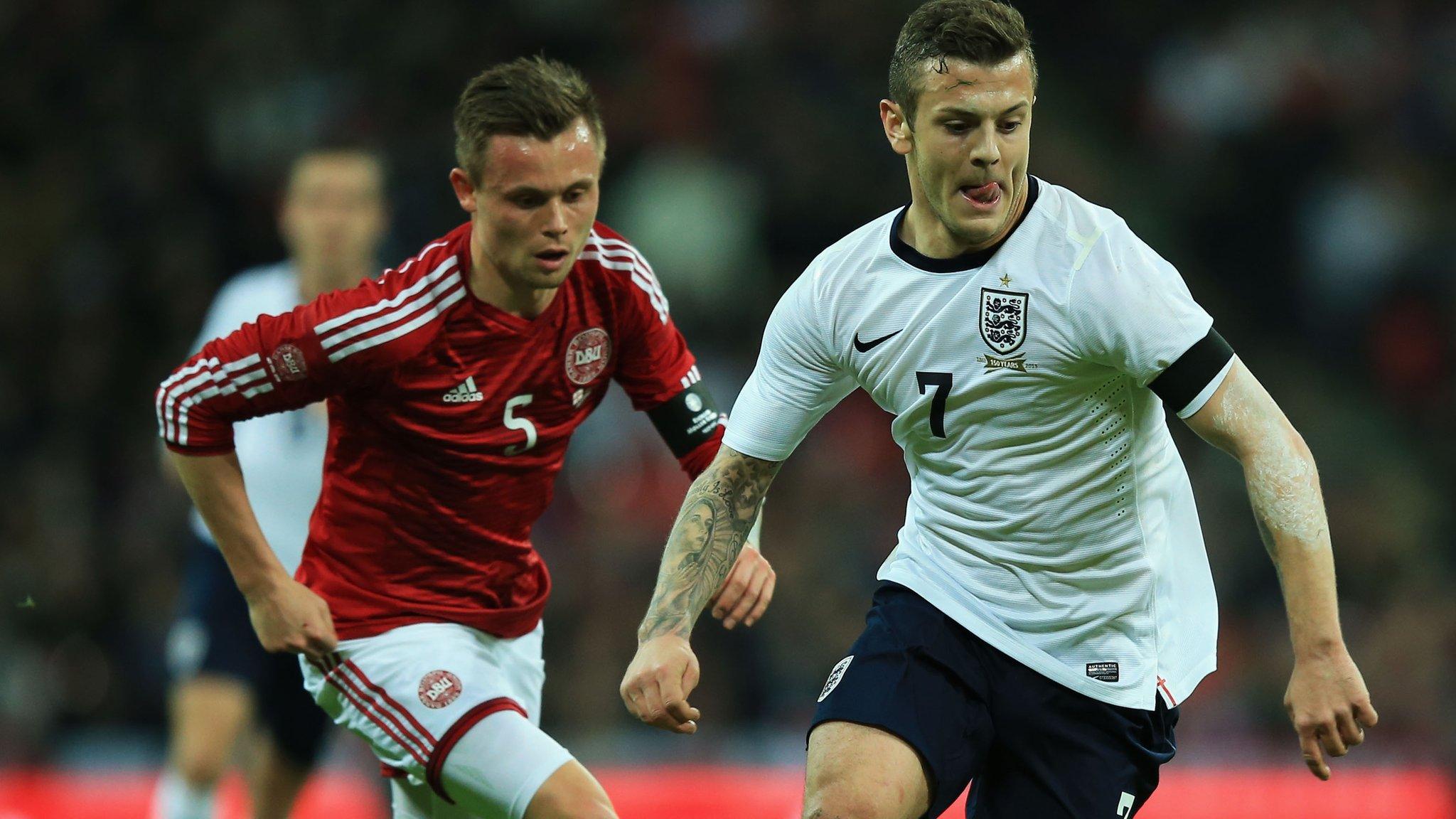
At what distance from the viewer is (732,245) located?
1012 cm

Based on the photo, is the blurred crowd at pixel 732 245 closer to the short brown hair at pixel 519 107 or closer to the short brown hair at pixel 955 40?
the short brown hair at pixel 519 107

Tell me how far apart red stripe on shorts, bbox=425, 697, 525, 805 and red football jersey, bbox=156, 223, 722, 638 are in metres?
0.31

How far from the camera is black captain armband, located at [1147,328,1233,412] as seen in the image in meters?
3.48

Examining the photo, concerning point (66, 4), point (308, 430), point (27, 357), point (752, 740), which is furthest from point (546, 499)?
point (66, 4)

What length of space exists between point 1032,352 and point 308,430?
2910 millimetres

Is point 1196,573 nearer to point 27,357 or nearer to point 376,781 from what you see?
point 376,781

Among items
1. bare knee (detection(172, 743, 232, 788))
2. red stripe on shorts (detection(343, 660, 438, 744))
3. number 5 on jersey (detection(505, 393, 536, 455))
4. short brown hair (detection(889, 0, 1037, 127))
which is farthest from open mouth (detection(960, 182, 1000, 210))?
bare knee (detection(172, 743, 232, 788))

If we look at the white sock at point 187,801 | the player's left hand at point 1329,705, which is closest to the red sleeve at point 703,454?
the player's left hand at point 1329,705

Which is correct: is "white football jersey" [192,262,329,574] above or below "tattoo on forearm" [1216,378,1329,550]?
below

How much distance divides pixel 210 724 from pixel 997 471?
293cm

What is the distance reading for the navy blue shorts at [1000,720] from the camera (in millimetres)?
3756

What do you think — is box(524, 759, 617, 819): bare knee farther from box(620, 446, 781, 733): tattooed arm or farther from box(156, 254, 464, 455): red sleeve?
box(156, 254, 464, 455): red sleeve

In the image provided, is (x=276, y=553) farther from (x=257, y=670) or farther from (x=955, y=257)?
(x=955, y=257)

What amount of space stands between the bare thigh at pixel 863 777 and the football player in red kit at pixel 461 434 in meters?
0.61
